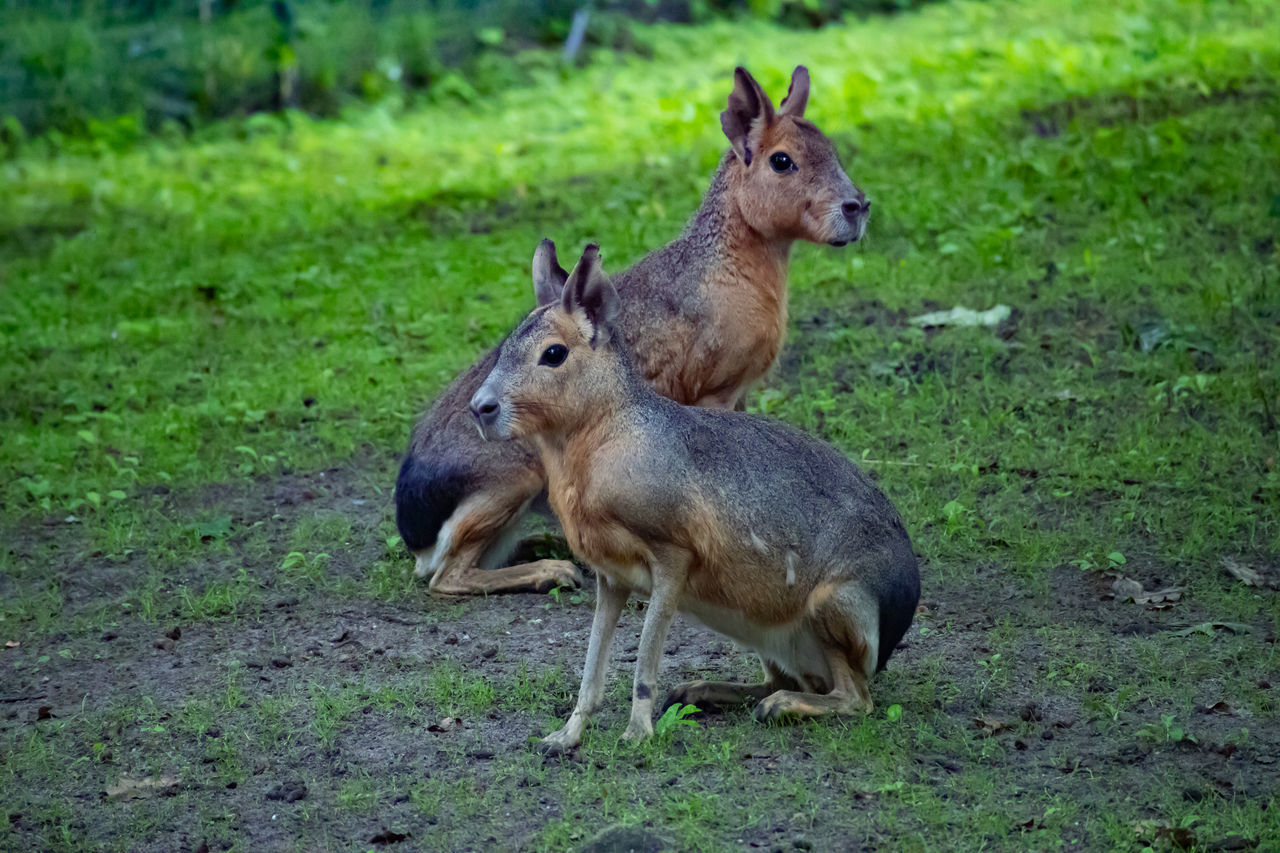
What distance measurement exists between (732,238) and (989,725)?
2.19 meters

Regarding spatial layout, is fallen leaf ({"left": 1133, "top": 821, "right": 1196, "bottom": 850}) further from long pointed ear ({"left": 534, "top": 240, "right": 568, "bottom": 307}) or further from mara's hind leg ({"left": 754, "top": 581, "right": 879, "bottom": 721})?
long pointed ear ({"left": 534, "top": 240, "right": 568, "bottom": 307})

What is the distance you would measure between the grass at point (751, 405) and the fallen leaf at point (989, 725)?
0.17 feet

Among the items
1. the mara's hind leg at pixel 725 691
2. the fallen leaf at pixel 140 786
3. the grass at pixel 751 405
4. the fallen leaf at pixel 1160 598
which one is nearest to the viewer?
the grass at pixel 751 405

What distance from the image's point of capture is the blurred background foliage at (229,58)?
445 inches

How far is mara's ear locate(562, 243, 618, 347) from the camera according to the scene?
3561 millimetres

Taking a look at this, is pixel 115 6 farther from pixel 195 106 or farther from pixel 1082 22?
pixel 1082 22

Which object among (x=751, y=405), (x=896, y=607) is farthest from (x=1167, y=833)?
(x=751, y=405)

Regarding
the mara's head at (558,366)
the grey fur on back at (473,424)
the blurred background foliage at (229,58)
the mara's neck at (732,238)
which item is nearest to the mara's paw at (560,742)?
the mara's head at (558,366)

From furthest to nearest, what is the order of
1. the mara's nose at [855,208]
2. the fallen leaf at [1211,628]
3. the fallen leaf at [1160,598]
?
the mara's nose at [855,208] → the fallen leaf at [1160,598] → the fallen leaf at [1211,628]

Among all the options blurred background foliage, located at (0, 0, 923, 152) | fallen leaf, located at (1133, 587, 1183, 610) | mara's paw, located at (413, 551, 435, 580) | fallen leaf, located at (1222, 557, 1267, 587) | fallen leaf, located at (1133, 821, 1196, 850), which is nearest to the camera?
fallen leaf, located at (1133, 821, 1196, 850)

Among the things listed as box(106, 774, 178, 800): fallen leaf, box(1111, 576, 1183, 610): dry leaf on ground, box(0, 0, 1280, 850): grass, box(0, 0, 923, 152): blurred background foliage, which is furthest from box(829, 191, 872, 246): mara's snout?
box(0, 0, 923, 152): blurred background foliage

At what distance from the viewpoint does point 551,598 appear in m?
4.88

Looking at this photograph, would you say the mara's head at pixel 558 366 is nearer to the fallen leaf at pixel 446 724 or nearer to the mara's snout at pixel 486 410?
the mara's snout at pixel 486 410

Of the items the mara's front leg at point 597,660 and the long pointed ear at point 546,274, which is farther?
the long pointed ear at point 546,274
